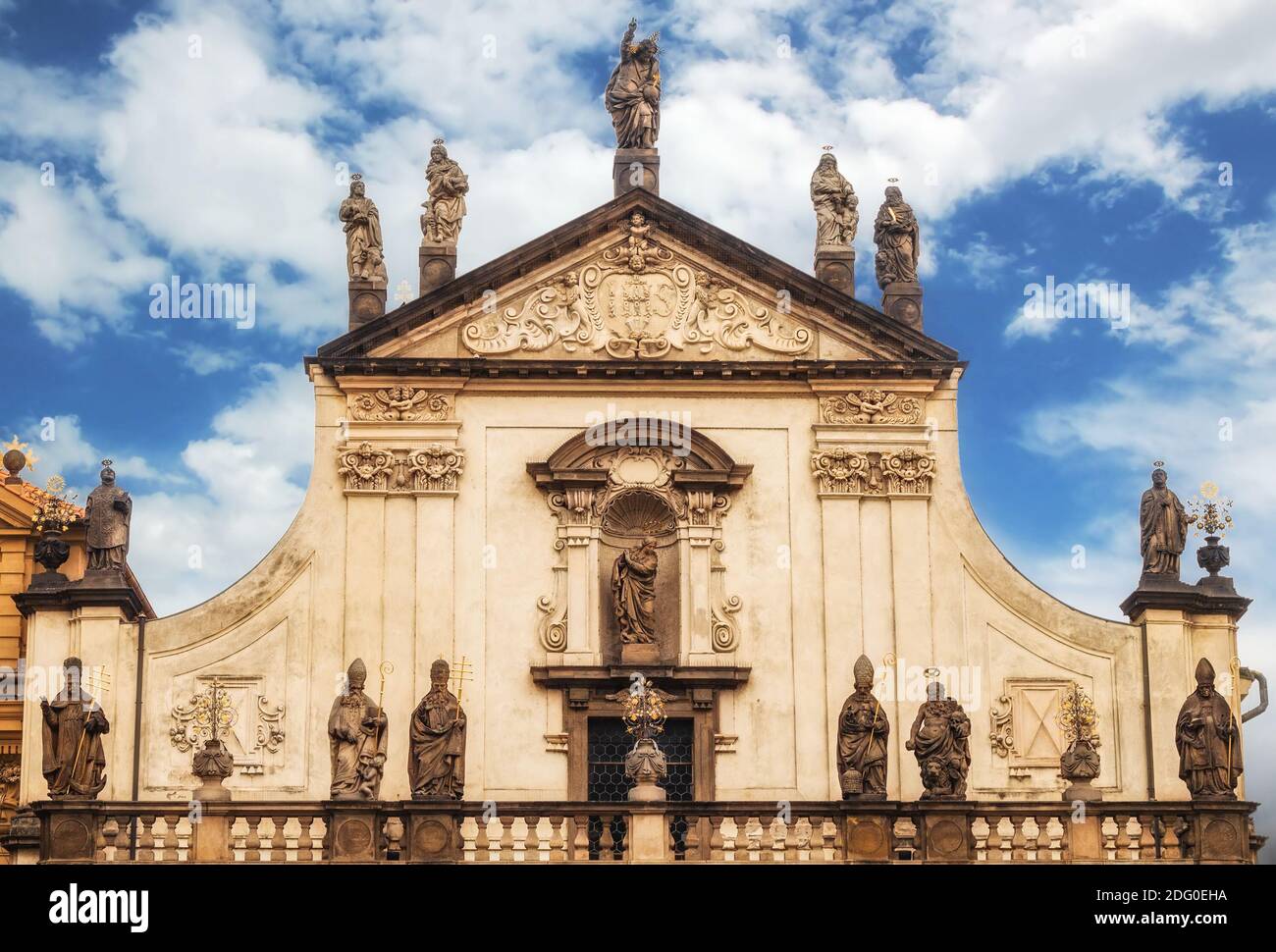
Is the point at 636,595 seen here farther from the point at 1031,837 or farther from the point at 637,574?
the point at 1031,837

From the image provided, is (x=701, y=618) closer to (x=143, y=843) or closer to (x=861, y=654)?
(x=861, y=654)

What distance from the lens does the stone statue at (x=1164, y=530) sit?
37969 millimetres

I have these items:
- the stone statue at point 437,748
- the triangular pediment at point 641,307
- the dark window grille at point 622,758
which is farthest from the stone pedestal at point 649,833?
the triangular pediment at point 641,307

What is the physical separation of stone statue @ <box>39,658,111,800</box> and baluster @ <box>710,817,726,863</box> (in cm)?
782

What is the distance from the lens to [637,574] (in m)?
37.8

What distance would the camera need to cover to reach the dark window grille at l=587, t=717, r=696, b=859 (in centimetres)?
3747

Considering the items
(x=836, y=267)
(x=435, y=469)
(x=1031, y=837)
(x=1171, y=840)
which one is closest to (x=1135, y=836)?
(x=1171, y=840)

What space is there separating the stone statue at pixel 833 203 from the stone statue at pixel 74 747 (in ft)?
43.2

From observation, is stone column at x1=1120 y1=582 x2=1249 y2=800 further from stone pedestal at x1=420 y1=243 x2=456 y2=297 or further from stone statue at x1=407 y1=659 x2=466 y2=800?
stone pedestal at x1=420 y1=243 x2=456 y2=297

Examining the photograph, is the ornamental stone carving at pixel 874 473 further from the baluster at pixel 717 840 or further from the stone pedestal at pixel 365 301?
the baluster at pixel 717 840
